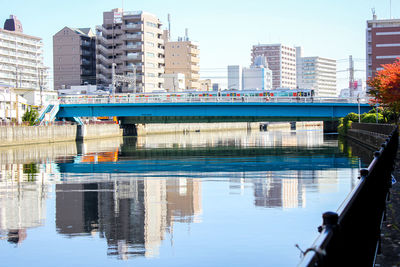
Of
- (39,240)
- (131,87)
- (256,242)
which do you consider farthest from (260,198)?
(131,87)

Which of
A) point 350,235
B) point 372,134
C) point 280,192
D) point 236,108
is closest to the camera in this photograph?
point 350,235

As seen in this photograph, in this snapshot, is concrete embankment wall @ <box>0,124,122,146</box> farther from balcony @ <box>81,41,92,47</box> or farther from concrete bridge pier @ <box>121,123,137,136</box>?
balcony @ <box>81,41,92,47</box>

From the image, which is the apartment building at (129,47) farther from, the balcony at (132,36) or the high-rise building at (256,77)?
the high-rise building at (256,77)

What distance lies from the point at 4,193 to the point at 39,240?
30.5 ft

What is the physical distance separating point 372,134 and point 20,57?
10498cm

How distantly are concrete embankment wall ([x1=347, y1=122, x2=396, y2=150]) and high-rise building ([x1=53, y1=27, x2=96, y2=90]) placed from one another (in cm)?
7947

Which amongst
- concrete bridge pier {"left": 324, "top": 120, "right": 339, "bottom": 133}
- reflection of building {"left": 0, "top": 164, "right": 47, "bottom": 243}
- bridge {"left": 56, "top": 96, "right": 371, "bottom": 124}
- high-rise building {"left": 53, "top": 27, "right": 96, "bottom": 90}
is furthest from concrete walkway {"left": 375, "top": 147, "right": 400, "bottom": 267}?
high-rise building {"left": 53, "top": 27, "right": 96, "bottom": 90}

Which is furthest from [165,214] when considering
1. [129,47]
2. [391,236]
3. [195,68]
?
[195,68]

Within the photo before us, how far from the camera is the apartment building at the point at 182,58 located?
464 ft

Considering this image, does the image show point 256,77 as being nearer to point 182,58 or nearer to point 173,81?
point 182,58

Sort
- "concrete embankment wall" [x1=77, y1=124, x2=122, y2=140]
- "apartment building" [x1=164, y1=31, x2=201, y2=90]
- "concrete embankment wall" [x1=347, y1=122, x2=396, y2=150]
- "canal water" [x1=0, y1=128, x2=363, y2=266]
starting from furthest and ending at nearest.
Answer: "apartment building" [x1=164, y1=31, x2=201, y2=90]
"concrete embankment wall" [x1=77, y1=124, x2=122, y2=140]
"concrete embankment wall" [x1=347, y1=122, x2=396, y2=150]
"canal water" [x1=0, y1=128, x2=363, y2=266]

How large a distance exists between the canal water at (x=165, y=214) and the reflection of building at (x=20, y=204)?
0.11 feet

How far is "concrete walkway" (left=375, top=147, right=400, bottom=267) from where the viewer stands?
830 cm

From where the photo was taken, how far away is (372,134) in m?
44.0
